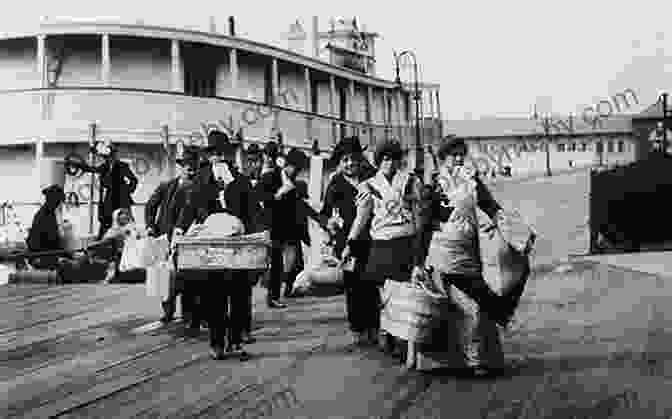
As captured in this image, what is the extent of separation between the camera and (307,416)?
482cm

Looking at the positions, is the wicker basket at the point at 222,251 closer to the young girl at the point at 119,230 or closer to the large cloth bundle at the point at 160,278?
the large cloth bundle at the point at 160,278

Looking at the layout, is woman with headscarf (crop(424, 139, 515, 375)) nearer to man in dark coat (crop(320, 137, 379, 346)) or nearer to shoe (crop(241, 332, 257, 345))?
man in dark coat (crop(320, 137, 379, 346))

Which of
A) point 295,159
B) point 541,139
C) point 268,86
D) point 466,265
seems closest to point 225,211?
point 295,159

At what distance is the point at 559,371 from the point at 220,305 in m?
2.72

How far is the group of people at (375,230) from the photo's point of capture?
618 cm

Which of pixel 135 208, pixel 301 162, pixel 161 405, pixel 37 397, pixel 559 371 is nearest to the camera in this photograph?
pixel 161 405

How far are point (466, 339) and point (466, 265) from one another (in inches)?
21.3

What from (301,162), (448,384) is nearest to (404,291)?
(448,384)

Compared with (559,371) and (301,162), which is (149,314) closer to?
(301,162)

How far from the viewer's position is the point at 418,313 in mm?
6117

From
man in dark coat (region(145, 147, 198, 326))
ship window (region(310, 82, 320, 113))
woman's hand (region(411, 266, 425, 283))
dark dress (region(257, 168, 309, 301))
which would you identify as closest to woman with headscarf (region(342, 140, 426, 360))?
woman's hand (region(411, 266, 425, 283))

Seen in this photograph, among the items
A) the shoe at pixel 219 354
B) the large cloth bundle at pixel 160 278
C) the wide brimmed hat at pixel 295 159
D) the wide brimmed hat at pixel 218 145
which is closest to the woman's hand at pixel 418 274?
the shoe at pixel 219 354

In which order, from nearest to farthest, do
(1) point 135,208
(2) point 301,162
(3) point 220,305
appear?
(3) point 220,305 < (2) point 301,162 < (1) point 135,208

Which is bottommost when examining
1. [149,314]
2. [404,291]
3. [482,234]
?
[149,314]
